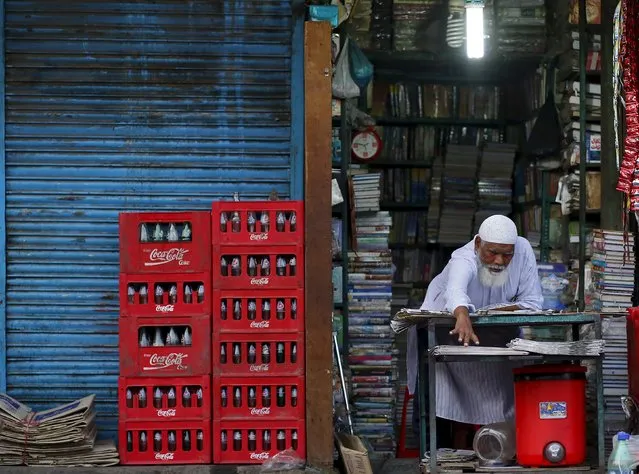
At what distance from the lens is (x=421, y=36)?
10.6 meters

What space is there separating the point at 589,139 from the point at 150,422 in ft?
15.5

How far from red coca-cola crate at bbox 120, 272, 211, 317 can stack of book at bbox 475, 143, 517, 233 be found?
4.97 metres

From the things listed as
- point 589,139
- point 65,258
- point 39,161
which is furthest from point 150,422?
point 589,139

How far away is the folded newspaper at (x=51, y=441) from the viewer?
6906 millimetres

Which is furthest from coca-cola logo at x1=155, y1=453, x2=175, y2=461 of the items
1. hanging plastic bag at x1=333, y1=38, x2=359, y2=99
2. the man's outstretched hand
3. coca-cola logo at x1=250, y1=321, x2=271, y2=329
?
hanging plastic bag at x1=333, y1=38, x2=359, y2=99

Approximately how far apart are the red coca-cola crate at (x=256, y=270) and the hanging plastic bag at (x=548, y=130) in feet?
12.9

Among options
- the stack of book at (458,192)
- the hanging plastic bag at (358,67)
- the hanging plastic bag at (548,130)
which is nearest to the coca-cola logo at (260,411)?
the hanging plastic bag at (358,67)

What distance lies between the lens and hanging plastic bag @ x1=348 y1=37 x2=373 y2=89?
9273 millimetres

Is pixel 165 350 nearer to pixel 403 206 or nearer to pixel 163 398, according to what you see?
pixel 163 398

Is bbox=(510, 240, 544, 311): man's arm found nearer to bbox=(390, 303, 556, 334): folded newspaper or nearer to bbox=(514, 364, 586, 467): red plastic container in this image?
bbox=(390, 303, 556, 334): folded newspaper

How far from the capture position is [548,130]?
1013cm

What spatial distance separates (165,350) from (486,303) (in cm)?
197

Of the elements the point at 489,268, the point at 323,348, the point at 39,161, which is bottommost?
the point at 323,348

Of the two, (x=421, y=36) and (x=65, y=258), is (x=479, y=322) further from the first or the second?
(x=421, y=36)
